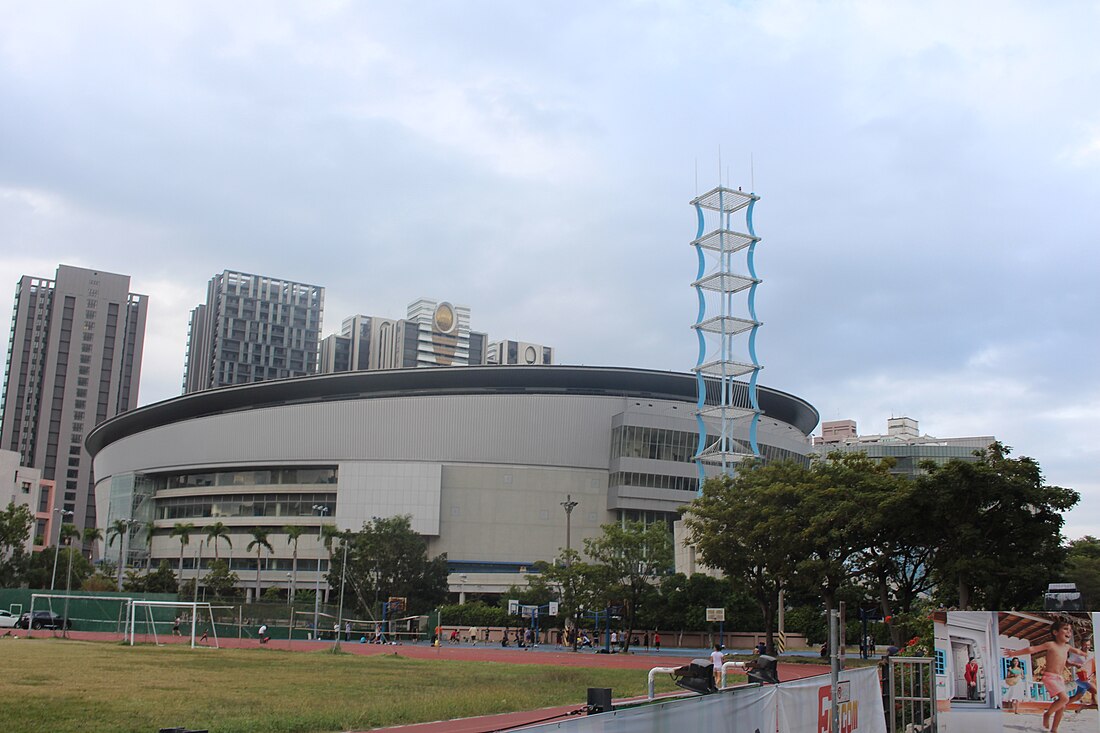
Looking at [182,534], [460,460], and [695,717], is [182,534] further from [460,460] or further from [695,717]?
[695,717]

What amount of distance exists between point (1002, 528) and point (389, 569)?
228ft

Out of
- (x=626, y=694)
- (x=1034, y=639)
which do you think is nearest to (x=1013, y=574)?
(x=626, y=694)

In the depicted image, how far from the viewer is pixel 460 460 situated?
4592 inches

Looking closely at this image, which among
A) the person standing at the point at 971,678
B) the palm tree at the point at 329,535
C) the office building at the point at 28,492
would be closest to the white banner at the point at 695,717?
the person standing at the point at 971,678

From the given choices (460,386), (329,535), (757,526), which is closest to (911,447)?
(460,386)

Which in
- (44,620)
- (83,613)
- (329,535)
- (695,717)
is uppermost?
(329,535)

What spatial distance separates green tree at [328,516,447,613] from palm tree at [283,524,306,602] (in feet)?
37.1

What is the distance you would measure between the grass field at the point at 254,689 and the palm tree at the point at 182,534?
252 ft

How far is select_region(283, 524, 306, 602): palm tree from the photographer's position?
11156 centimetres

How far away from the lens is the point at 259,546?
11450 centimetres

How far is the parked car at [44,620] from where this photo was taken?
61.5m

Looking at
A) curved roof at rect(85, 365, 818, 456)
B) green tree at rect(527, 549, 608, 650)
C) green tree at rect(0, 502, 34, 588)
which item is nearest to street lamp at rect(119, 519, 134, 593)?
green tree at rect(0, 502, 34, 588)

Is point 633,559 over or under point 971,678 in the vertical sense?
over

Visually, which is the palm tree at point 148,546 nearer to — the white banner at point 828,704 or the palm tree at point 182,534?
the palm tree at point 182,534
